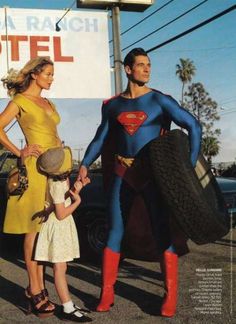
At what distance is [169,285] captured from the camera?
3.50 m

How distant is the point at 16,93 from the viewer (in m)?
3.87

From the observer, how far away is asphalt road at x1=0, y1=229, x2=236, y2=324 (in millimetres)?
3488

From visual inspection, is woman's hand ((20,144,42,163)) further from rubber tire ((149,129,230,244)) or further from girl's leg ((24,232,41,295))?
rubber tire ((149,129,230,244))

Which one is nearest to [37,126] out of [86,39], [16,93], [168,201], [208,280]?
[16,93]

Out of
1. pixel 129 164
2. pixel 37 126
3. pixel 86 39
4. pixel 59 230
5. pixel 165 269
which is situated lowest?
pixel 165 269

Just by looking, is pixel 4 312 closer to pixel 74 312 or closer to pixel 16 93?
pixel 74 312

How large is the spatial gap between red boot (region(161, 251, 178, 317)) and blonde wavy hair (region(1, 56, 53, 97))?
1.77m

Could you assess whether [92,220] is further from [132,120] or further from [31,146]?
[132,120]

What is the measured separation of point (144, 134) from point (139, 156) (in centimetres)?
18

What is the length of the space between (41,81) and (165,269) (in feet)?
5.87

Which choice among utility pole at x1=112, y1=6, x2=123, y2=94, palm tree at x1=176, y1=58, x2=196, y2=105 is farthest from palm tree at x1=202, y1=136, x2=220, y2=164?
utility pole at x1=112, y1=6, x2=123, y2=94

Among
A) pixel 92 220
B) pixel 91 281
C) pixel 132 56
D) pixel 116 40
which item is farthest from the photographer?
pixel 116 40

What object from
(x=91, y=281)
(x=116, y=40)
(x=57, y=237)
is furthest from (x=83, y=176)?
(x=116, y=40)

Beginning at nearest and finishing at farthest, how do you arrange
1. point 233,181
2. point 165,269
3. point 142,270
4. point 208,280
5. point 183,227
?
point 183,227 < point 165,269 < point 208,280 < point 142,270 < point 233,181
